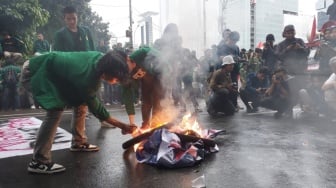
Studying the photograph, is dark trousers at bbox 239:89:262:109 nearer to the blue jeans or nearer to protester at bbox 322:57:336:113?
protester at bbox 322:57:336:113

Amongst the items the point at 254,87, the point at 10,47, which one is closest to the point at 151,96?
the point at 254,87

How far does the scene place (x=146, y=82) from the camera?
559cm

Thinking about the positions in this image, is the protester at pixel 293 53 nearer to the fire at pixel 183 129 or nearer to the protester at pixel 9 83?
the fire at pixel 183 129

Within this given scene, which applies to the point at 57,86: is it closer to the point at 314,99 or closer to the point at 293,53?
the point at 314,99

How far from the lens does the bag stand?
32.4ft

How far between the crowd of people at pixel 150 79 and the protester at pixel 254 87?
0.08 feet

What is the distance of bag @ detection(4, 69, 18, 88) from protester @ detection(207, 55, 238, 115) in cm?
519

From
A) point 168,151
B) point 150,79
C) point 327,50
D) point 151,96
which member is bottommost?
point 168,151

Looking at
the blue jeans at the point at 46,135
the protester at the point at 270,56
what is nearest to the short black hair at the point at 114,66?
the blue jeans at the point at 46,135

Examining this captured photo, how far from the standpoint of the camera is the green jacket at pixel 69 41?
5458 mm

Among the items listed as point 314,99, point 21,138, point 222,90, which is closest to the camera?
point 21,138

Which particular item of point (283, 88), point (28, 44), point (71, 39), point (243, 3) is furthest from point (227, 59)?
point (28, 44)

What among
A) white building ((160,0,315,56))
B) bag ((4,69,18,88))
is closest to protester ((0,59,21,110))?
Result: bag ((4,69,18,88))

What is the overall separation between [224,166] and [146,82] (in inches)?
76.3
